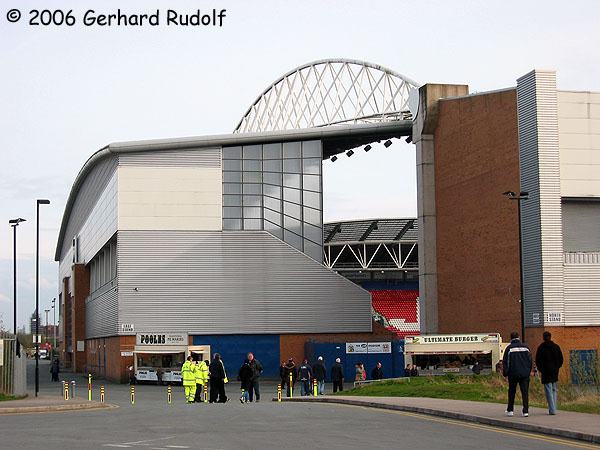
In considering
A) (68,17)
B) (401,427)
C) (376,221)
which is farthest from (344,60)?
(401,427)

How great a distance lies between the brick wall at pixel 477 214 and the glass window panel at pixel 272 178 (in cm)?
1224

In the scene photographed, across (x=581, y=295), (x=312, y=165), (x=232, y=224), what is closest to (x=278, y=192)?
(x=312, y=165)

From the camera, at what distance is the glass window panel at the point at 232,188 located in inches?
2749

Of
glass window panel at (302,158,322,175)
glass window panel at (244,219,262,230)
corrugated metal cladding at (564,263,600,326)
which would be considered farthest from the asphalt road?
glass window panel at (302,158,322,175)

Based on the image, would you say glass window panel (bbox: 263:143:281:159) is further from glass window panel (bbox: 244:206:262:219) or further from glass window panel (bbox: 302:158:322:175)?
glass window panel (bbox: 244:206:262:219)

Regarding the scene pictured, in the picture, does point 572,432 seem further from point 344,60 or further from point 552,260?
point 344,60

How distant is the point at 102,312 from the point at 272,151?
19.0 metres

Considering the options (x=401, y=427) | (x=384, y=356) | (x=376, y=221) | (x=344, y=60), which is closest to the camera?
(x=401, y=427)

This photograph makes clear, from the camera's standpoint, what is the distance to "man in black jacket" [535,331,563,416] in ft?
72.7

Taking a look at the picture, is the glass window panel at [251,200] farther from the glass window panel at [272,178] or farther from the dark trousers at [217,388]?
the dark trousers at [217,388]

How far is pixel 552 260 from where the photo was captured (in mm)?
53219

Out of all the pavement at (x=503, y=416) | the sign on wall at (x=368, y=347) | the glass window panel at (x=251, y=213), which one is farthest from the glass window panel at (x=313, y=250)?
the pavement at (x=503, y=416)

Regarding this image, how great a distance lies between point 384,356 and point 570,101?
19234 mm

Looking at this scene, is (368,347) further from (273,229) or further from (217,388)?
(217,388)
